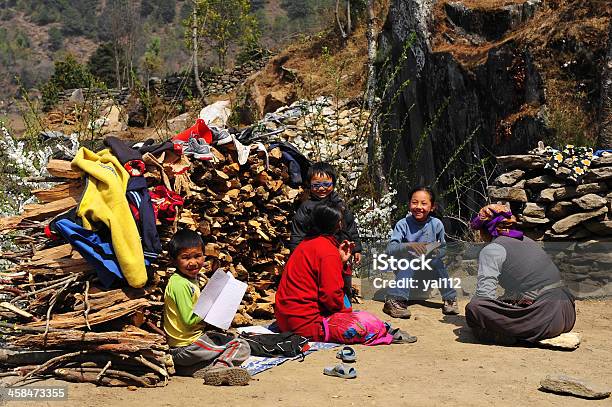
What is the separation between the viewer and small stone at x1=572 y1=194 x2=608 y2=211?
7.07 meters

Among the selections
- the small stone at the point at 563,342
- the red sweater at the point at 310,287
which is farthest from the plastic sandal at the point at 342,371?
the small stone at the point at 563,342

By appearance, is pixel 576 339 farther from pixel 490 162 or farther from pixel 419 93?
pixel 419 93

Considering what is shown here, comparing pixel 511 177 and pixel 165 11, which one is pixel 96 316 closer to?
pixel 511 177

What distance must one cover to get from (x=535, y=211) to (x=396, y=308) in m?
1.99

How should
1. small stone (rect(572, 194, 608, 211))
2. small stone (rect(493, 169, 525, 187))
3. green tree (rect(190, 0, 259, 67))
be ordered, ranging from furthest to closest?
green tree (rect(190, 0, 259, 67)), small stone (rect(493, 169, 525, 187)), small stone (rect(572, 194, 608, 211))

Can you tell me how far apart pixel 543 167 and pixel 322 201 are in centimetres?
265

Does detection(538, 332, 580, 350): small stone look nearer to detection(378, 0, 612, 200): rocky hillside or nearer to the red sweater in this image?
the red sweater

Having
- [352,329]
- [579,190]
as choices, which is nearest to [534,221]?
[579,190]

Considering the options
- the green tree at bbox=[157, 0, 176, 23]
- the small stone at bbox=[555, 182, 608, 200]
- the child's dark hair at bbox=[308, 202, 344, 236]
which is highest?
the green tree at bbox=[157, 0, 176, 23]

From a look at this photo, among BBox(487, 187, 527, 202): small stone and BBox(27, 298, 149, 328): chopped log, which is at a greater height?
BBox(27, 298, 149, 328): chopped log

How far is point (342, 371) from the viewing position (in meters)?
4.48

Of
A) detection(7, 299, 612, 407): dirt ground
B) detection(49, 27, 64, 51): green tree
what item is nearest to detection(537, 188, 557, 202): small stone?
detection(7, 299, 612, 407): dirt ground

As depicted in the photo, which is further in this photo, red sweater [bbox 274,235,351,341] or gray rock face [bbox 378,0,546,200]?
gray rock face [bbox 378,0,546,200]

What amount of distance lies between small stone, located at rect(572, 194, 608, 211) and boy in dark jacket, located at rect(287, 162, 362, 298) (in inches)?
96.7
